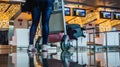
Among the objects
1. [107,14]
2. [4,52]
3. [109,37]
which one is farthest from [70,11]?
[4,52]

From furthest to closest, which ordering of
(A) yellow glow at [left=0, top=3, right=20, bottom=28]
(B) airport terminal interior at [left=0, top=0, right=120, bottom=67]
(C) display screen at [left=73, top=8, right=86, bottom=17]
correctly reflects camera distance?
(C) display screen at [left=73, top=8, right=86, bottom=17], (A) yellow glow at [left=0, top=3, right=20, bottom=28], (B) airport terminal interior at [left=0, top=0, right=120, bottom=67]

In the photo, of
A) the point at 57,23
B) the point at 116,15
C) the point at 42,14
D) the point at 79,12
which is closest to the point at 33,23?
the point at 42,14

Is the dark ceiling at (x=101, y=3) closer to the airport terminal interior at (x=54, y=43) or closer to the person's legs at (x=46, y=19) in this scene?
the airport terminal interior at (x=54, y=43)

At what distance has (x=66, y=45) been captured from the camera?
2.64 metres

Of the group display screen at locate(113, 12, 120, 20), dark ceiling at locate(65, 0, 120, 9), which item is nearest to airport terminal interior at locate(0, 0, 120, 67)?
dark ceiling at locate(65, 0, 120, 9)

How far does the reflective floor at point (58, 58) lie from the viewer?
2.41m

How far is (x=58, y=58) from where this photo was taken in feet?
8.48

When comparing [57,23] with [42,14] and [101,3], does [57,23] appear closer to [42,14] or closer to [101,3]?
[42,14]

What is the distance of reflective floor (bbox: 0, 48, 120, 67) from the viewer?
7.91ft

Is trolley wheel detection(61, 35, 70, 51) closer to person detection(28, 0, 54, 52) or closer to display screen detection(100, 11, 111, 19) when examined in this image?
person detection(28, 0, 54, 52)

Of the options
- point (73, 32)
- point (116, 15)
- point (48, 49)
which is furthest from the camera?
point (116, 15)

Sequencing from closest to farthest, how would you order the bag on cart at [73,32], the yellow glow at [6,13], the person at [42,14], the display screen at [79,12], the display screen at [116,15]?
the person at [42,14]
the bag on cart at [73,32]
the yellow glow at [6,13]
the display screen at [79,12]
the display screen at [116,15]

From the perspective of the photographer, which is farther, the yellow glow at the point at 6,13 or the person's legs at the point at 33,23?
the yellow glow at the point at 6,13

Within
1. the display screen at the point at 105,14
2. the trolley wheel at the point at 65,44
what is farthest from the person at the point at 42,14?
the display screen at the point at 105,14
